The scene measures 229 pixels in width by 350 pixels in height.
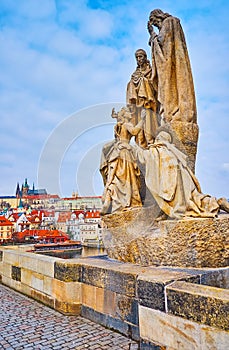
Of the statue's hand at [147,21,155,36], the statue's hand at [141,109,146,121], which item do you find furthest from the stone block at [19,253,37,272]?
the statue's hand at [147,21,155,36]

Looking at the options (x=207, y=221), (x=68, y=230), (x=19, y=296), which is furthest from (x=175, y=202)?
(x=68, y=230)

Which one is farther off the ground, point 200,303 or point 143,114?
point 143,114

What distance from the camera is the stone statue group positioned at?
14.6 ft

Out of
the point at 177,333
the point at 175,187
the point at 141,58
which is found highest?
the point at 141,58

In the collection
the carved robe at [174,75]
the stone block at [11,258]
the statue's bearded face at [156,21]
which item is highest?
the statue's bearded face at [156,21]

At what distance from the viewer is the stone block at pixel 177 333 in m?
2.33

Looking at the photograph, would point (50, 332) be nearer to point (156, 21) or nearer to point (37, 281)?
point (37, 281)

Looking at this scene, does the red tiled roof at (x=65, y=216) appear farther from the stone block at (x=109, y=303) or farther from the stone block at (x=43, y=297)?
the stone block at (x=109, y=303)

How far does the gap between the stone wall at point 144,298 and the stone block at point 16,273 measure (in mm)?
481

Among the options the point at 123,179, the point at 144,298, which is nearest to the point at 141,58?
the point at 123,179

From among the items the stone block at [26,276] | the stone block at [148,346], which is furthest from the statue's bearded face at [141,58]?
the stone block at [148,346]

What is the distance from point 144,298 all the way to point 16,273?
4.24 m

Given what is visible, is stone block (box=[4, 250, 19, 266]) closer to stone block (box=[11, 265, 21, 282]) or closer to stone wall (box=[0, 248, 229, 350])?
stone block (box=[11, 265, 21, 282])

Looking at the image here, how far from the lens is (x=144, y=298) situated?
314 centimetres
